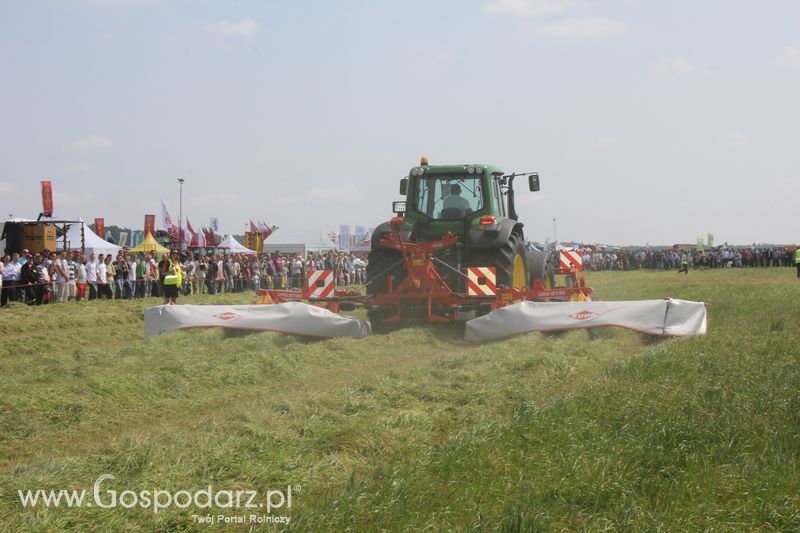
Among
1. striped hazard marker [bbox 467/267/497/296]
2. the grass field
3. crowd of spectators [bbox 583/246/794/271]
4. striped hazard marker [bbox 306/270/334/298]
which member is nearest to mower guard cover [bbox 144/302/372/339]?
the grass field

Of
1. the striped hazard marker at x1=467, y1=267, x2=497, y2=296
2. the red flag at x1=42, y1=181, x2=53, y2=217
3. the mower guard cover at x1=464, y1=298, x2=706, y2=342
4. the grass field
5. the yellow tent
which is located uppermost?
the red flag at x1=42, y1=181, x2=53, y2=217

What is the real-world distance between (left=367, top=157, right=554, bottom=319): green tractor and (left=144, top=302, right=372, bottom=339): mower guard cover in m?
1.49

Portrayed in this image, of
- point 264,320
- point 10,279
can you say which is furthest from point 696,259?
point 264,320

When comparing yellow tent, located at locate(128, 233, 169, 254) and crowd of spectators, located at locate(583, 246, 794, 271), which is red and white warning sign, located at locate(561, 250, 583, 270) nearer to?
yellow tent, located at locate(128, 233, 169, 254)

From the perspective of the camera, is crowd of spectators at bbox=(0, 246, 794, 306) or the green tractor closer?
the green tractor

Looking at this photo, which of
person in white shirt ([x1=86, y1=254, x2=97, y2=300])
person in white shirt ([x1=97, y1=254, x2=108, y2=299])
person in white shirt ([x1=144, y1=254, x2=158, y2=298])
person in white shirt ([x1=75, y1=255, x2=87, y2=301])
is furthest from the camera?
person in white shirt ([x1=144, y1=254, x2=158, y2=298])

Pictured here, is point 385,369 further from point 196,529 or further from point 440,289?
point 196,529

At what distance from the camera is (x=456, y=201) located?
1314 cm

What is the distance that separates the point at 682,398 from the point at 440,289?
20.0 feet

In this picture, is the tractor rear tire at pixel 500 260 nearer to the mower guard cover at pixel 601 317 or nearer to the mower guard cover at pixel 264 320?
the mower guard cover at pixel 601 317

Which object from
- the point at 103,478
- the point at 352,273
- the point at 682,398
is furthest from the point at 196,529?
the point at 352,273

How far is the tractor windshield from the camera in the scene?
13062mm

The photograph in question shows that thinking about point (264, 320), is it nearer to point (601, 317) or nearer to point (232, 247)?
point (601, 317)

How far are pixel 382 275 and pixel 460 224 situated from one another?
1.54m
